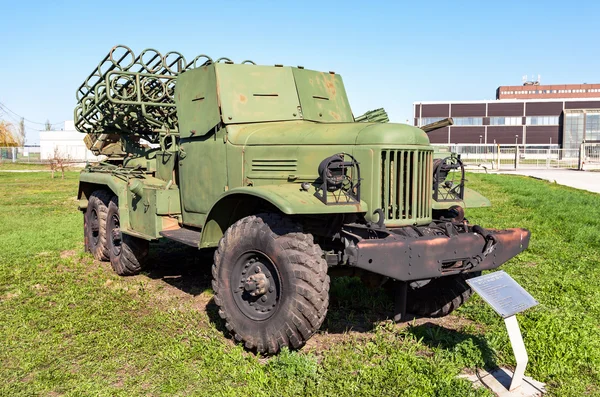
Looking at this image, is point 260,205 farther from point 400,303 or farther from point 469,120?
point 469,120

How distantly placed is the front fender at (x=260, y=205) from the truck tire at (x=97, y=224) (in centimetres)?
340

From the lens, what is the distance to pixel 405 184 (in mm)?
5020

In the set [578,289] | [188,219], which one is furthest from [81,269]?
[578,289]

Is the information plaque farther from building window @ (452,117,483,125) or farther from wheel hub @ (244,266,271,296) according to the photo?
building window @ (452,117,483,125)

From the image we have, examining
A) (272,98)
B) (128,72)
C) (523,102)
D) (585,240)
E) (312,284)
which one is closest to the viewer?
(312,284)

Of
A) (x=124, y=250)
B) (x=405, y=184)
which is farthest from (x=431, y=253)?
(x=124, y=250)

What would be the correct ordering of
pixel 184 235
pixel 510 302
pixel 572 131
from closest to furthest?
pixel 510 302, pixel 184 235, pixel 572 131

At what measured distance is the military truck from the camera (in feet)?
14.9

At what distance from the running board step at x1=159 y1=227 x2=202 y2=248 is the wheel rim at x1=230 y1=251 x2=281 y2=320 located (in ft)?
2.91

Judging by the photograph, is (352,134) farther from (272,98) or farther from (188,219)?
(188,219)

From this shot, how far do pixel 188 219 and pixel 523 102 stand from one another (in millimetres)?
67909

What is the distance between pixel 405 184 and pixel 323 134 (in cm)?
83

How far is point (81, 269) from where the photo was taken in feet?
26.7

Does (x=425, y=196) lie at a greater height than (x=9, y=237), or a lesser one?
greater
